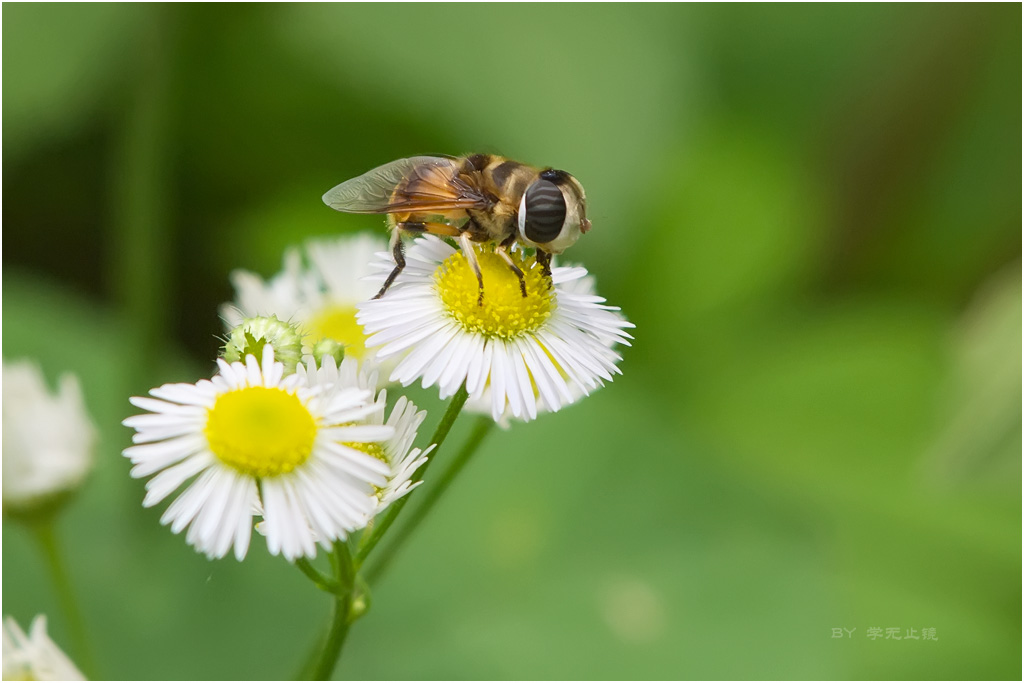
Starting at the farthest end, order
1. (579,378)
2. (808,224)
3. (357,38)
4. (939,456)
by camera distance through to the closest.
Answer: (808,224) < (357,38) < (939,456) < (579,378)

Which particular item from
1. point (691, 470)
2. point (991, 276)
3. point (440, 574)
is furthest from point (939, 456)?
point (991, 276)

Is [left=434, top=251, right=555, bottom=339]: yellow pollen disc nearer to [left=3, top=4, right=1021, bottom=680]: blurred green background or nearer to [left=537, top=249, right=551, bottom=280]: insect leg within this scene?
[left=537, top=249, right=551, bottom=280]: insect leg

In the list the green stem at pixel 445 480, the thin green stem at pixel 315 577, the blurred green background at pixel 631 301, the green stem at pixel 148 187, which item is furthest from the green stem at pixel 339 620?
the green stem at pixel 148 187

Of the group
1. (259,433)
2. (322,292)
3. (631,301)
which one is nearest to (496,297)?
(259,433)

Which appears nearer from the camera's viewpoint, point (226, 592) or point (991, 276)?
point (226, 592)

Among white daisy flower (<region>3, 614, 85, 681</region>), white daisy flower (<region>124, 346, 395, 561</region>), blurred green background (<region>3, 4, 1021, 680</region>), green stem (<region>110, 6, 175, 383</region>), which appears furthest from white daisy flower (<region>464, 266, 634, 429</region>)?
green stem (<region>110, 6, 175, 383</region>)

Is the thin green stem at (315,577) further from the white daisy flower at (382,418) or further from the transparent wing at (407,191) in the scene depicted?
the transparent wing at (407,191)

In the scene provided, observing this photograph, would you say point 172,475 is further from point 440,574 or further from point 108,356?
point 108,356
